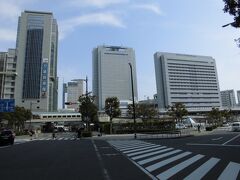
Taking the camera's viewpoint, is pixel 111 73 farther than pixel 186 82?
Yes

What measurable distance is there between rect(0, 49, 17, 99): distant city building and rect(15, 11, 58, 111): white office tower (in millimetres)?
2543

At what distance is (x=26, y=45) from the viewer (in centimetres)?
12275

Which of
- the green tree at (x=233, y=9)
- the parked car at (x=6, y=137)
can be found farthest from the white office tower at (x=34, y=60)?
the green tree at (x=233, y=9)

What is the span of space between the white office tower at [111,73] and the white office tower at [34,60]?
39.1 metres

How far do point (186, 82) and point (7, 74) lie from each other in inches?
3617

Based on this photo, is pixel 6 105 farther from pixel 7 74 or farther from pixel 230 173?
pixel 7 74

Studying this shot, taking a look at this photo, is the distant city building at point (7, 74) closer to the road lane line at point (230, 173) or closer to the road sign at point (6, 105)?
the road sign at point (6, 105)

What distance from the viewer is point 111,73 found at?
157625 millimetres

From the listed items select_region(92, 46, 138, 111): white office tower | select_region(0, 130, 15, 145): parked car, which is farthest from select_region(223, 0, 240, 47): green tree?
select_region(92, 46, 138, 111): white office tower

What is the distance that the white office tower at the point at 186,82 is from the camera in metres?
149

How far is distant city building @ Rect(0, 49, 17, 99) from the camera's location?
388 feet

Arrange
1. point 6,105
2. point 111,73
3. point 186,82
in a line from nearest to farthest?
point 6,105 < point 186,82 < point 111,73

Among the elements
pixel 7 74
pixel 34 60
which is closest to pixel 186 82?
pixel 34 60

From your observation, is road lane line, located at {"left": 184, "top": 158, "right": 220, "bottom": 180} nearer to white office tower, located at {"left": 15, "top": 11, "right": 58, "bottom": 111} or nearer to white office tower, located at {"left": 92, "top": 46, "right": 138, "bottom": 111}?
white office tower, located at {"left": 15, "top": 11, "right": 58, "bottom": 111}
